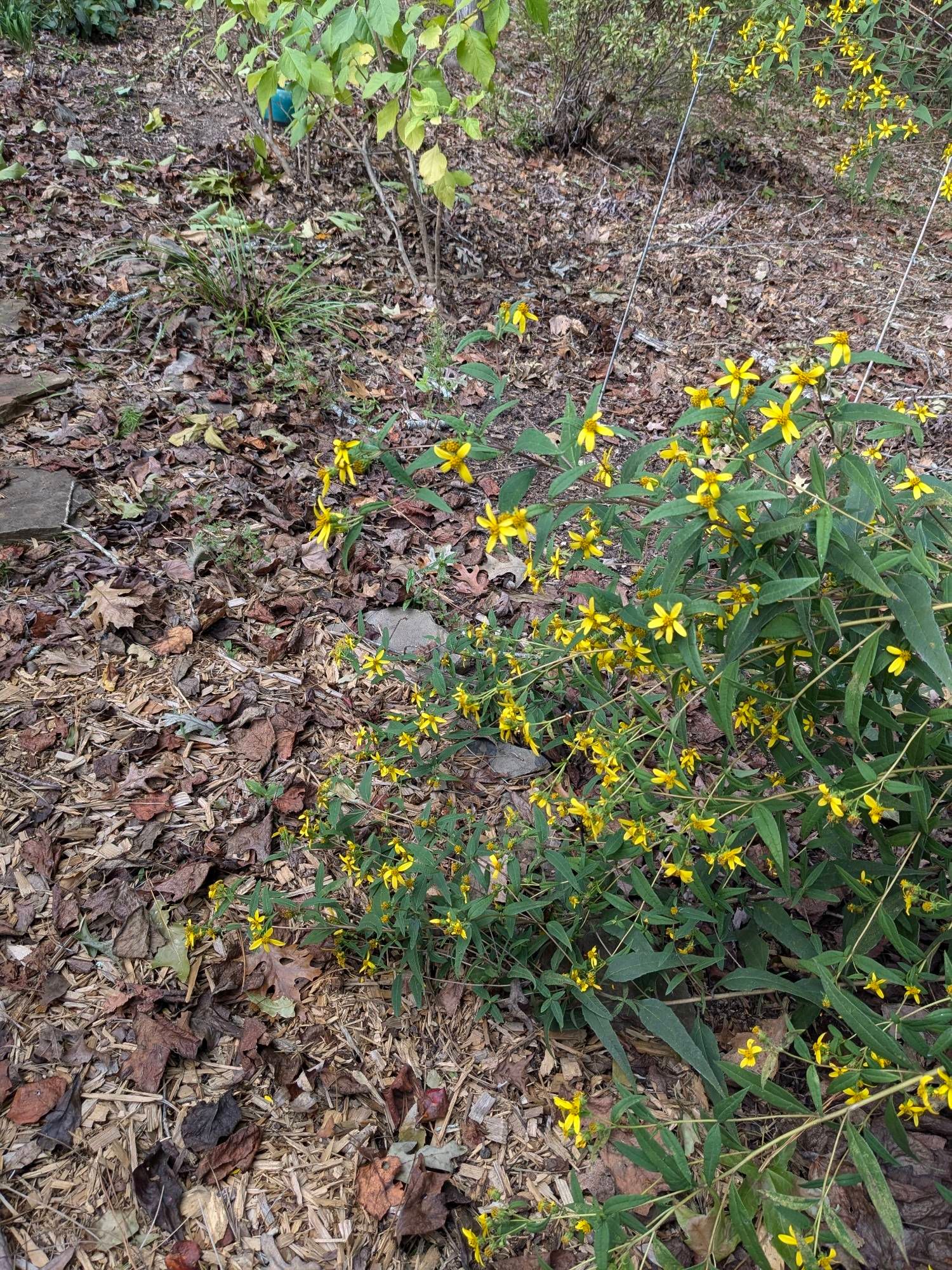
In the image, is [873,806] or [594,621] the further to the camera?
[594,621]

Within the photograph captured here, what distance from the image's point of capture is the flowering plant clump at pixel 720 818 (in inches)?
48.0

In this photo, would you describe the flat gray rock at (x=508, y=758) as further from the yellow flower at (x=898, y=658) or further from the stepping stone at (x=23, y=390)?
the stepping stone at (x=23, y=390)

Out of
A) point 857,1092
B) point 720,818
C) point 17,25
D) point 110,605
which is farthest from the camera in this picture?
point 17,25

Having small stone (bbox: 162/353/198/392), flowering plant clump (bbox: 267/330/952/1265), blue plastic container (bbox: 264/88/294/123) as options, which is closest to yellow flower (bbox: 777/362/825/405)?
flowering plant clump (bbox: 267/330/952/1265)

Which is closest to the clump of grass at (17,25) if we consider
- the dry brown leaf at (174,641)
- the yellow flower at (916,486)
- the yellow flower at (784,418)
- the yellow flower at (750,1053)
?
the dry brown leaf at (174,641)

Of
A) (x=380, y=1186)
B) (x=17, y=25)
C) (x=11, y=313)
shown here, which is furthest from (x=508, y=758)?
(x=17, y=25)

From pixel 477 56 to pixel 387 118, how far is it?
0.51 m

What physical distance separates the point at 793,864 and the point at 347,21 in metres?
2.80

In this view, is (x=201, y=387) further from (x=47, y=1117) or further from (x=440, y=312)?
(x=47, y=1117)

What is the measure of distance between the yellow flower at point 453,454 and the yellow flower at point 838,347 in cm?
52

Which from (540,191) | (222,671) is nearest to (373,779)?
(222,671)

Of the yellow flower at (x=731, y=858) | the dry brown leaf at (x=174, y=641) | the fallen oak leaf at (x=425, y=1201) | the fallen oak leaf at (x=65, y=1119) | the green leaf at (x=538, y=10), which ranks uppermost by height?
the green leaf at (x=538, y=10)

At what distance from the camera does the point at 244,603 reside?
99.5 inches

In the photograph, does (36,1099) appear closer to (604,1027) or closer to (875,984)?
(604,1027)
